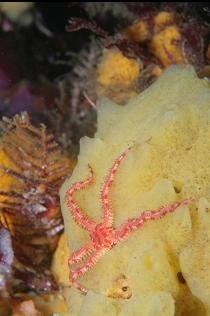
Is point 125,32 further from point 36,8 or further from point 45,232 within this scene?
point 45,232

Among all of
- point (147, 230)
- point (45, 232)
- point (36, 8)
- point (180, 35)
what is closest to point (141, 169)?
point (147, 230)

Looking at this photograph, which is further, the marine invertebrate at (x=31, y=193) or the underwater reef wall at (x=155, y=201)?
the marine invertebrate at (x=31, y=193)

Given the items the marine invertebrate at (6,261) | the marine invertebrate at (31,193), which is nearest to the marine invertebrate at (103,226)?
the marine invertebrate at (6,261)

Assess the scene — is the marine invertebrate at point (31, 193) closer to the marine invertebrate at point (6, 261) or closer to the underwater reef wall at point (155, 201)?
the marine invertebrate at point (6, 261)

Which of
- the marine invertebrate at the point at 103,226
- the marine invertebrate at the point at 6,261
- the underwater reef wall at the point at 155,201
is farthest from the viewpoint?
the marine invertebrate at the point at 6,261

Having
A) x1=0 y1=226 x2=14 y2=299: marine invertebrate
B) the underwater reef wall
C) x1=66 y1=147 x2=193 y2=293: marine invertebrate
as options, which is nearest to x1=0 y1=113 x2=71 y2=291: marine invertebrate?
x1=0 y1=226 x2=14 y2=299: marine invertebrate

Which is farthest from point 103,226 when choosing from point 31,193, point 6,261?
point 31,193

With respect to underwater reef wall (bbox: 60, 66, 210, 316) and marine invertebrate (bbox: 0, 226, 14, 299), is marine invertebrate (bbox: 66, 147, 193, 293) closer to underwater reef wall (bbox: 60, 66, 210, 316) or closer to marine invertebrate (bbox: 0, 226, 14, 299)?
underwater reef wall (bbox: 60, 66, 210, 316)
